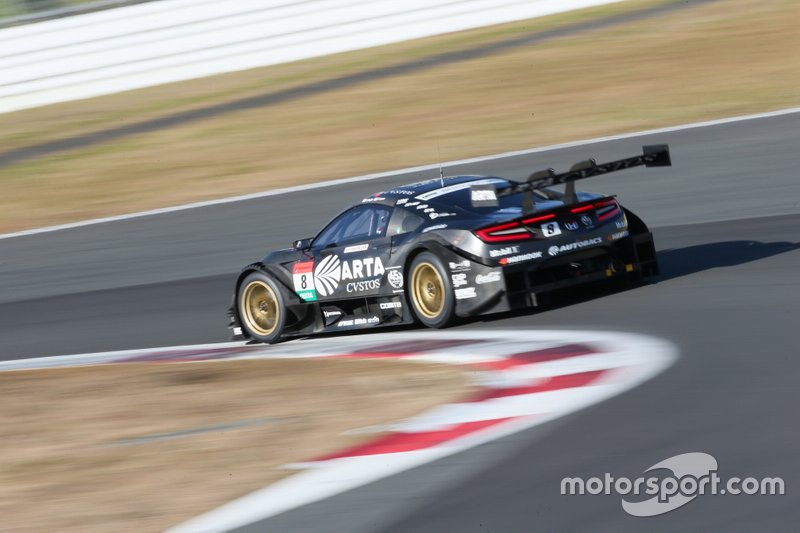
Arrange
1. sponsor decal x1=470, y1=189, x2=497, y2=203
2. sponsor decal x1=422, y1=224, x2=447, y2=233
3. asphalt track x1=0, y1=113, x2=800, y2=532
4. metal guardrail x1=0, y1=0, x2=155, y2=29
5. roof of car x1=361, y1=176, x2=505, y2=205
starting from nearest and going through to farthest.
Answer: asphalt track x1=0, y1=113, x2=800, y2=532 < sponsor decal x1=470, y1=189, x2=497, y2=203 < sponsor decal x1=422, y1=224, x2=447, y2=233 < roof of car x1=361, y1=176, x2=505, y2=205 < metal guardrail x1=0, y1=0, x2=155, y2=29

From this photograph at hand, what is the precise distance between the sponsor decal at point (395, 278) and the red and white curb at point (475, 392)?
1.31ft

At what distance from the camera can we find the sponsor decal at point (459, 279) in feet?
28.6

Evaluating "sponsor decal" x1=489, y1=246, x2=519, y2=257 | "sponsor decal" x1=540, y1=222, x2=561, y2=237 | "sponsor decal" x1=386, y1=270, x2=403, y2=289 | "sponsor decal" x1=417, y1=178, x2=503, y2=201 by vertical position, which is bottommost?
"sponsor decal" x1=386, y1=270, x2=403, y2=289

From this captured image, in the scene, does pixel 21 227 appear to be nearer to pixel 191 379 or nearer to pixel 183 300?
pixel 183 300

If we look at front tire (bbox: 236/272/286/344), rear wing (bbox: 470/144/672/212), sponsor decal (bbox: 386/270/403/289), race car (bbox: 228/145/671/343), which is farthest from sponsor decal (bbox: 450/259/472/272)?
front tire (bbox: 236/272/286/344)

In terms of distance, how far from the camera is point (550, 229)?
8.77 m

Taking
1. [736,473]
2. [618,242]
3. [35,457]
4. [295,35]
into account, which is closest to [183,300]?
[618,242]

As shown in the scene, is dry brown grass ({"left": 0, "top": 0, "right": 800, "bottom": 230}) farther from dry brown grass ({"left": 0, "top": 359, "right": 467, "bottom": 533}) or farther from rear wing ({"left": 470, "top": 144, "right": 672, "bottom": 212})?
dry brown grass ({"left": 0, "top": 359, "right": 467, "bottom": 533})

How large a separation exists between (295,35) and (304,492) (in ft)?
59.4

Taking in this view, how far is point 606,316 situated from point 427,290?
1.42 meters

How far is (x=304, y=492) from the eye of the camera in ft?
17.0

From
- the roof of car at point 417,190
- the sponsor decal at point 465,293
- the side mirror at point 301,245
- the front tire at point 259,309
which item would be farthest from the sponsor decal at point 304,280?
the sponsor decal at point 465,293

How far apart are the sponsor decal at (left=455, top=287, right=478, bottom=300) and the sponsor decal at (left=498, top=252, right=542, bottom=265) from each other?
12.0 inches

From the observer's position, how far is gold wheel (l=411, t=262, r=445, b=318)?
900 cm
